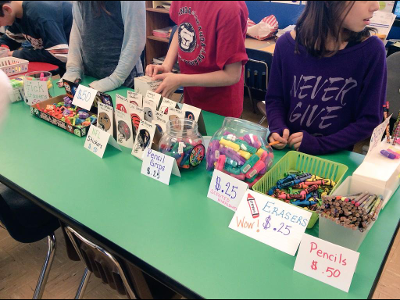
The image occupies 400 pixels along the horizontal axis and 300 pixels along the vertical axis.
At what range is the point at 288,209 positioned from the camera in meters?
0.78

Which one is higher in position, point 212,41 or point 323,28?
point 323,28

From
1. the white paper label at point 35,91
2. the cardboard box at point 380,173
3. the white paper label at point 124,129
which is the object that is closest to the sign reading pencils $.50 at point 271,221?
the cardboard box at point 380,173

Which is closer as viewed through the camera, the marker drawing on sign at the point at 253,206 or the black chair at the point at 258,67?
the marker drawing on sign at the point at 253,206

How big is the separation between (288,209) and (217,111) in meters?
0.77

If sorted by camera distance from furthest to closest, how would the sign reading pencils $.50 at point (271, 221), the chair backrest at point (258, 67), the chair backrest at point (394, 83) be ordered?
1. the chair backrest at point (258, 67)
2. the chair backrest at point (394, 83)
3. the sign reading pencils $.50 at point (271, 221)

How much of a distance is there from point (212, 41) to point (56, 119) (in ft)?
2.23

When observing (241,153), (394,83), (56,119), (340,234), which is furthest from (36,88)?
Answer: (394,83)

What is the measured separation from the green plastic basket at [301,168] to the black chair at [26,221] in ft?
2.16

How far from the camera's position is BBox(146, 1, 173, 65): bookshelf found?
134 cm

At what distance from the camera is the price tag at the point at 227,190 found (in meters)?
0.86

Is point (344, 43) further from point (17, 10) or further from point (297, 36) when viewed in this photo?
point (17, 10)

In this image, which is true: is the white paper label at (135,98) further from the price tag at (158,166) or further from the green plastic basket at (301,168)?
the green plastic basket at (301,168)

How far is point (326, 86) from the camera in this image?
3.43 ft

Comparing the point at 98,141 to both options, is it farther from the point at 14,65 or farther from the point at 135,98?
the point at 14,65
